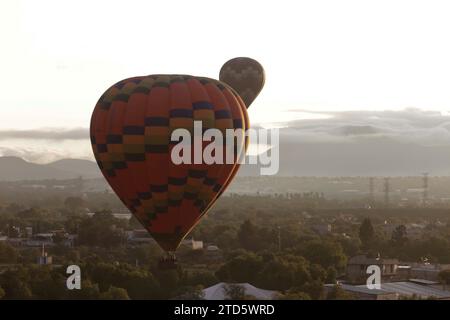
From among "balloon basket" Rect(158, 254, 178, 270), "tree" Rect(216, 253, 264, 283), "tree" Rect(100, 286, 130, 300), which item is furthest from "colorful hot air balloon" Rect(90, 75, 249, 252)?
"tree" Rect(216, 253, 264, 283)

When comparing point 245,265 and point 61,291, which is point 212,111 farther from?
point 245,265

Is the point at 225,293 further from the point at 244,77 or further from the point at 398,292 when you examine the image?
the point at 244,77

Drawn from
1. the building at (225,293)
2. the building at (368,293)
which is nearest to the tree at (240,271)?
the building at (368,293)

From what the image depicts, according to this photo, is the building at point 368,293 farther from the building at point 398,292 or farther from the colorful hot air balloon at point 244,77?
the colorful hot air balloon at point 244,77

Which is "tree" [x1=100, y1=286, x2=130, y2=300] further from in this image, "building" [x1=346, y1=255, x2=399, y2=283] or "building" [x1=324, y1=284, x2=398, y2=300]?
"building" [x1=346, y1=255, x2=399, y2=283]
